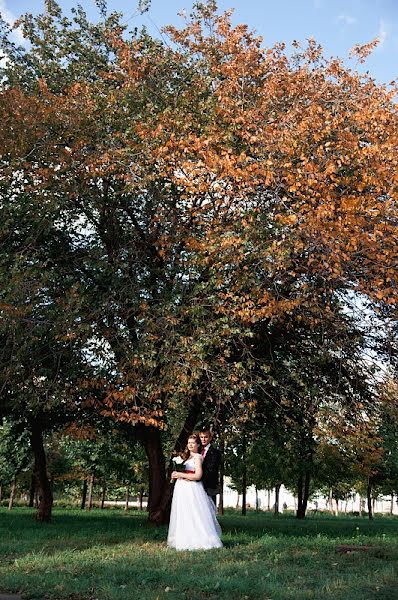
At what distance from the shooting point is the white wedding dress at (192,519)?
11.6 meters

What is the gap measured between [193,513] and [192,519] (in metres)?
0.10

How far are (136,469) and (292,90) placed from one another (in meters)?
25.0

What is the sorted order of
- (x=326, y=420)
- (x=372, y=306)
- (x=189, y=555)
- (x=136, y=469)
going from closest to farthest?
(x=189, y=555) < (x=372, y=306) < (x=326, y=420) < (x=136, y=469)

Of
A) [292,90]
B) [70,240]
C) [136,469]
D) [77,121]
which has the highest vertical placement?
[292,90]

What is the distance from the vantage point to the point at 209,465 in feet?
41.5

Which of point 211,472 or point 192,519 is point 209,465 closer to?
point 211,472

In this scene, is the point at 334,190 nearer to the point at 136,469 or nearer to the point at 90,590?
the point at 90,590

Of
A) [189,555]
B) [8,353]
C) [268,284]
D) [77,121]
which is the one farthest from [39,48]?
[189,555]

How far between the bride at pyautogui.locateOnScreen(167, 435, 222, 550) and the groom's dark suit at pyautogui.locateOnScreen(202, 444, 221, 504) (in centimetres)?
21

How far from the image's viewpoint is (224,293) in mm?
14164

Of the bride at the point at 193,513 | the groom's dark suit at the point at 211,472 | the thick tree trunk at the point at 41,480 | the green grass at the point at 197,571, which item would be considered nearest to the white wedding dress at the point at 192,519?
the bride at the point at 193,513

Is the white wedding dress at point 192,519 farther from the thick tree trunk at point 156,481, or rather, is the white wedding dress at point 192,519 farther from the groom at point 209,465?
the thick tree trunk at point 156,481

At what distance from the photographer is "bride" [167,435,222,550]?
11.6 metres

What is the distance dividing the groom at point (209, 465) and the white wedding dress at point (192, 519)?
0.73ft
